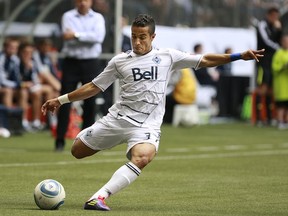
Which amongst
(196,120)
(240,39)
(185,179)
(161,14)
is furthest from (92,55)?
(240,39)

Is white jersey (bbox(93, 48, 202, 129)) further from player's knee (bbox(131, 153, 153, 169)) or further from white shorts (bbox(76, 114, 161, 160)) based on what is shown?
player's knee (bbox(131, 153, 153, 169))

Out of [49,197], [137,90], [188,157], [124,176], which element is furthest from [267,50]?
[49,197]

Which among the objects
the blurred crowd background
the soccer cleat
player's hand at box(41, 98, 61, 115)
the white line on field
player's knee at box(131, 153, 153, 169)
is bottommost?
the white line on field

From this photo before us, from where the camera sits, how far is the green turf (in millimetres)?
9168

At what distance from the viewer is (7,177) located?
38.2 ft

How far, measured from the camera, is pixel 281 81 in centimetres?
2422

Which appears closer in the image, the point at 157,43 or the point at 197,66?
the point at 197,66

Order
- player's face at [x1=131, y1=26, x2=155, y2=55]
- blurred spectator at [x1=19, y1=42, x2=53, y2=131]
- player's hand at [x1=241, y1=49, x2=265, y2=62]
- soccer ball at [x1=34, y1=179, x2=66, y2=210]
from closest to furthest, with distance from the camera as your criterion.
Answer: soccer ball at [x1=34, y1=179, x2=66, y2=210], player's hand at [x1=241, y1=49, x2=265, y2=62], player's face at [x1=131, y1=26, x2=155, y2=55], blurred spectator at [x1=19, y1=42, x2=53, y2=131]

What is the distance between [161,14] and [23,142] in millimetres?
9047

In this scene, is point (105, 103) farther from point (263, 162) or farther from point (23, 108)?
point (263, 162)

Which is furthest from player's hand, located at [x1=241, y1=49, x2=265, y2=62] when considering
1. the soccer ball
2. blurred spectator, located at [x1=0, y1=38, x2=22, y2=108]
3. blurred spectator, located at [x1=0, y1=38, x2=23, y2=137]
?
blurred spectator, located at [x1=0, y1=38, x2=22, y2=108]

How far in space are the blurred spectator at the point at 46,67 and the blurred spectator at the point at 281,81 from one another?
537cm

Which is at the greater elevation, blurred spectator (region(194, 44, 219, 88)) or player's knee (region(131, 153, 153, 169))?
player's knee (region(131, 153, 153, 169))

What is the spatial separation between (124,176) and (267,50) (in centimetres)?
1616
